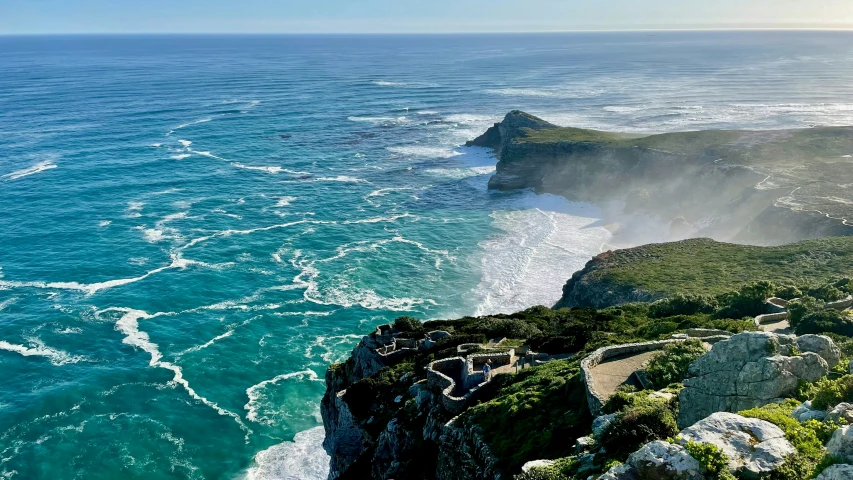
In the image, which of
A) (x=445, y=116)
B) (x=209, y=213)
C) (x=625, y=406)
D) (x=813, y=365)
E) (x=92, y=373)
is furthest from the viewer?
(x=445, y=116)

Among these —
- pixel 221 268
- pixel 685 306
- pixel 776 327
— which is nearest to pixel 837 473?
pixel 776 327

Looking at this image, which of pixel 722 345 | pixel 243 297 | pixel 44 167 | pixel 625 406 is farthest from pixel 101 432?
pixel 44 167

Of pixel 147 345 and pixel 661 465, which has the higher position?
pixel 661 465

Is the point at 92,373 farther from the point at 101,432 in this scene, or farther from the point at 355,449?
the point at 355,449

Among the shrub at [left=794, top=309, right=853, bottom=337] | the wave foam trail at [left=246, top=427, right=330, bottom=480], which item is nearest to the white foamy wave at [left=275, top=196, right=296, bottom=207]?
the wave foam trail at [left=246, top=427, right=330, bottom=480]

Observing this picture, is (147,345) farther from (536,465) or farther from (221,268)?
(536,465)

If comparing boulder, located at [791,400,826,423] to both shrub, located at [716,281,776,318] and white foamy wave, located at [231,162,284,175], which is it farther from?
white foamy wave, located at [231,162,284,175]
